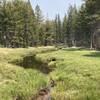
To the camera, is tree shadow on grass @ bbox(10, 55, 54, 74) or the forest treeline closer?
tree shadow on grass @ bbox(10, 55, 54, 74)

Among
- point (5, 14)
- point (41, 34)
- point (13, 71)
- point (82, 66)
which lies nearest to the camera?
point (13, 71)

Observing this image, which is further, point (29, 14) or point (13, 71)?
point (29, 14)

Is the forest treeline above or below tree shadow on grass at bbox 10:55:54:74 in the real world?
above

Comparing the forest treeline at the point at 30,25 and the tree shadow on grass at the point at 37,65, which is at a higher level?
the forest treeline at the point at 30,25

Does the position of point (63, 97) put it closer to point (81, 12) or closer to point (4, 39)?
point (81, 12)

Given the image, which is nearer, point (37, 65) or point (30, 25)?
point (37, 65)

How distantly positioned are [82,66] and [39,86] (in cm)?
768

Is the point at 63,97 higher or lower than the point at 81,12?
lower

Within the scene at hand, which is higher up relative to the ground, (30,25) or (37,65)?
(30,25)

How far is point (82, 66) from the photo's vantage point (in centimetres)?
2706

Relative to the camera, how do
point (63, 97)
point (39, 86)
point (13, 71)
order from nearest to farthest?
point (63, 97)
point (39, 86)
point (13, 71)

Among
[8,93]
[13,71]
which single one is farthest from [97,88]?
[13,71]

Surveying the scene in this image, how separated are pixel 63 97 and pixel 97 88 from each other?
7.52 ft

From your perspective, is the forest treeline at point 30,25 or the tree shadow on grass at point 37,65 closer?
the tree shadow on grass at point 37,65
